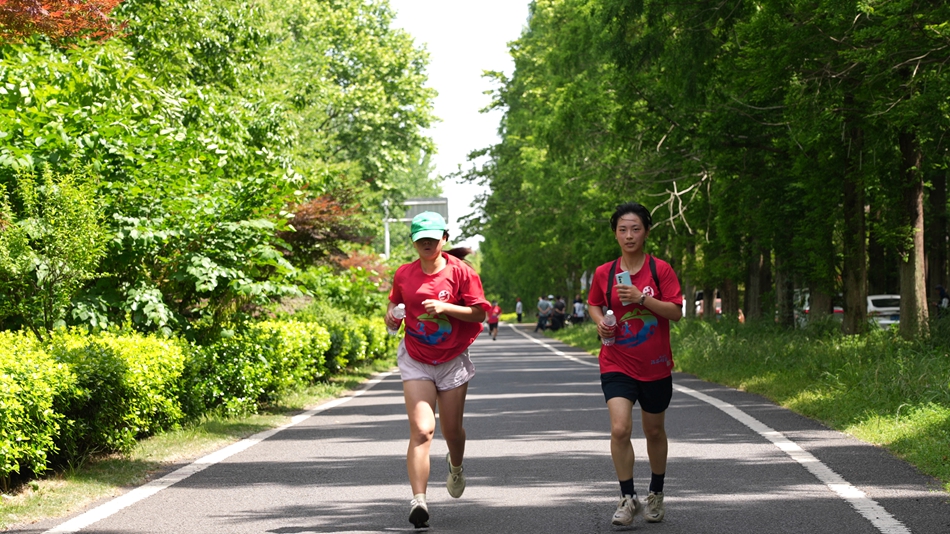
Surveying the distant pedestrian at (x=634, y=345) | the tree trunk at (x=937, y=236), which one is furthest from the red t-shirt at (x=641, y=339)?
the tree trunk at (x=937, y=236)

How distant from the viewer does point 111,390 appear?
9305mm

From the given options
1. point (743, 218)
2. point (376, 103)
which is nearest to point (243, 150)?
point (743, 218)

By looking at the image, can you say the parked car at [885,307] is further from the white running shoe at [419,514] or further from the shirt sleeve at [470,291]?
the white running shoe at [419,514]

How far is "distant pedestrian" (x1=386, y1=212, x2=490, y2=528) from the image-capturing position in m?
7.13

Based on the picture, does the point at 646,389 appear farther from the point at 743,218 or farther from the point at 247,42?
the point at 743,218

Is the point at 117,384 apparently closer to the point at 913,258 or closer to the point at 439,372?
the point at 439,372

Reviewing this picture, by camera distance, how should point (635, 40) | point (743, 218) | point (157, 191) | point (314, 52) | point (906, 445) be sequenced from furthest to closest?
point (314, 52)
point (743, 218)
point (635, 40)
point (157, 191)
point (906, 445)

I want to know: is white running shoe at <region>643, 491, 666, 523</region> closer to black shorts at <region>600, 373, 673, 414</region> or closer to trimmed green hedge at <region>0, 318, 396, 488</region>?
black shorts at <region>600, 373, 673, 414</region>

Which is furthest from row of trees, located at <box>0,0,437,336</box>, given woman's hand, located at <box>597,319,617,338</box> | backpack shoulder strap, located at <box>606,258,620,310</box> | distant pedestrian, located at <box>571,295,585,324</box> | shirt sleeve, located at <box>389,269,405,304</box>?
distant pedestrian, located at <box>571,295,585,324</box>

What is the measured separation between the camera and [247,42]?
65.0 ft

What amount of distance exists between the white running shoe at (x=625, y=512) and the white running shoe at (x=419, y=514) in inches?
41.1

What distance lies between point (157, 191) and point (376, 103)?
3105 centimetres

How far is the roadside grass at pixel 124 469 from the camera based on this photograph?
24.8 ft

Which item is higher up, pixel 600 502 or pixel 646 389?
pixel 646 389
